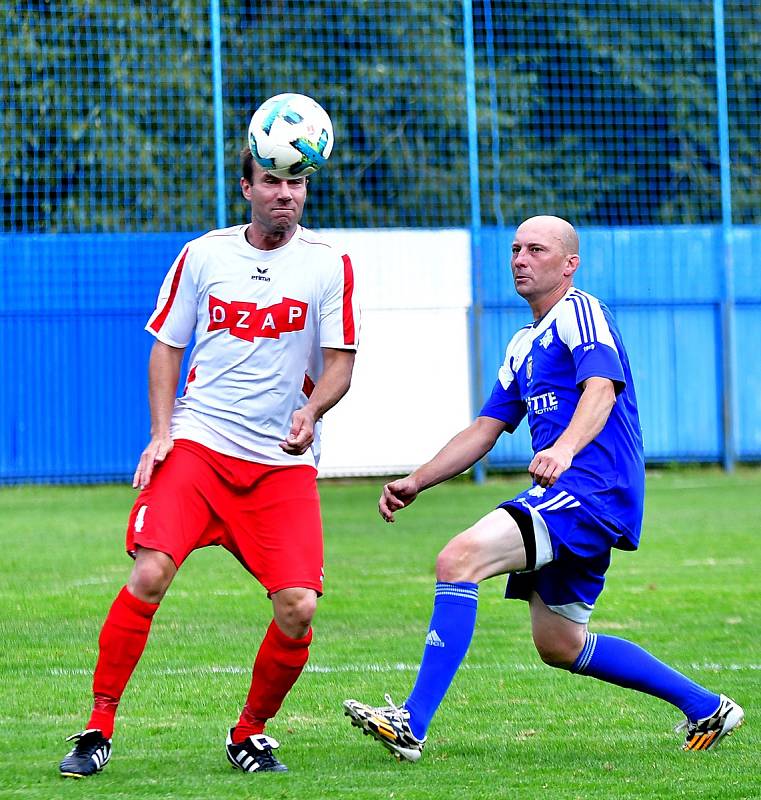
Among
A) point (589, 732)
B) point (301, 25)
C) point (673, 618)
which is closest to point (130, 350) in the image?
point (301, 25)

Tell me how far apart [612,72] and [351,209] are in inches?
164

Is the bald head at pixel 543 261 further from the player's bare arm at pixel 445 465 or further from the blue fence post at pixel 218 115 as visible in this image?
the blue fence post at pixel 218 115

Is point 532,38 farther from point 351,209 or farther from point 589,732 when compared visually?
point 589,732

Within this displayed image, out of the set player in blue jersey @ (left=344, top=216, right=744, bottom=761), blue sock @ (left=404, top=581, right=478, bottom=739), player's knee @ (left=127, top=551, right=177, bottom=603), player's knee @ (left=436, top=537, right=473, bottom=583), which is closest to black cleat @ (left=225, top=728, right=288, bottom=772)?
player in blue jersey @ (left=344, top=216, right=744, bottom=761)

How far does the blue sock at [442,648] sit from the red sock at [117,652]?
2.98 feet

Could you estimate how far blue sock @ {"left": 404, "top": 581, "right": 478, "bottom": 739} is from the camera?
16.6 feet

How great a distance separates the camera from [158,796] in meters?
4.62

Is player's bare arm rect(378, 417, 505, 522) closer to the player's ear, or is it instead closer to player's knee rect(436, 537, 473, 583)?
player's knee rect(436, 537, 473, 583)

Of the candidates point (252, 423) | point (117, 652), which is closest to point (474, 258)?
point (252, 423)

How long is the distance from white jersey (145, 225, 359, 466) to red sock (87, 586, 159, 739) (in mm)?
625

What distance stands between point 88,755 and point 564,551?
5.56ft

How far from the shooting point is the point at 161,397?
5324 millimetres

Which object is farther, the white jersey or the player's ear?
the player's ear

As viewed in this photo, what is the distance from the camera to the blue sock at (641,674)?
545 centimetres
